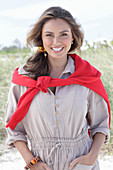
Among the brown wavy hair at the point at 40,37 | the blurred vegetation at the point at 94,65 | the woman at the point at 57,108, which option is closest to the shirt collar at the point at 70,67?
the woman at the point at 57,108

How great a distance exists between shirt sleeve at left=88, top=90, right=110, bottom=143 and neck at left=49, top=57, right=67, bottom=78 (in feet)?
0.87

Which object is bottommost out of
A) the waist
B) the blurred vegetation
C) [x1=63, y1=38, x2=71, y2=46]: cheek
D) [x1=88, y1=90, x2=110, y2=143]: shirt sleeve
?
the blurred vegetation

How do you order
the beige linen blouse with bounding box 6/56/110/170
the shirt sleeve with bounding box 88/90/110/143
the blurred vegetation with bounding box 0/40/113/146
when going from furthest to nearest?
1. the blurred vegetation with bounding box 0/40/113/146
2. the shirt sleeve with bounding box 88/90/110/143
3. the beige linen blouse with bounding box 6/56/110/170

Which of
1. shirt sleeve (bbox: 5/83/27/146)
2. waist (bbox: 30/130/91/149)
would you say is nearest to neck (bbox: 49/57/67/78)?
shirt sleeve (bbox: 5/83/27/146)

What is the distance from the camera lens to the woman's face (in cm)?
180

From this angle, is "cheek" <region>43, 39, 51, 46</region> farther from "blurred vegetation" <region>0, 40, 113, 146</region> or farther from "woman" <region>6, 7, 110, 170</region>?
"blurred vegetation" <region>0, 40, 113, 146</region>

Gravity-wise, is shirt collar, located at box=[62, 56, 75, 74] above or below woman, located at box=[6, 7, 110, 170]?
above

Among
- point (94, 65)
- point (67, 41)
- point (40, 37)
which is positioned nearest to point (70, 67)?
point (67, 41)

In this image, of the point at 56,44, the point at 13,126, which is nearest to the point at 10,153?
the point at 13,126

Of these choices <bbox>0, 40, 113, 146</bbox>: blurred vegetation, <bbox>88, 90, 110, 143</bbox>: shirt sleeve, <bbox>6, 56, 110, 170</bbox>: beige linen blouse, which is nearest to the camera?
<bbox>6, 56, 110, 170</bbox>: beige linen blouse

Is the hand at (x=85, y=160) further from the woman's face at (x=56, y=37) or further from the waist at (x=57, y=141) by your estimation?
the woman's face at (x=56, y=37)

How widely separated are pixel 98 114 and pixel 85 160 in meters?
0.32

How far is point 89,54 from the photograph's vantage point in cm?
558

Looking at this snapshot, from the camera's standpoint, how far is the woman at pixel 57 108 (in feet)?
5.83
